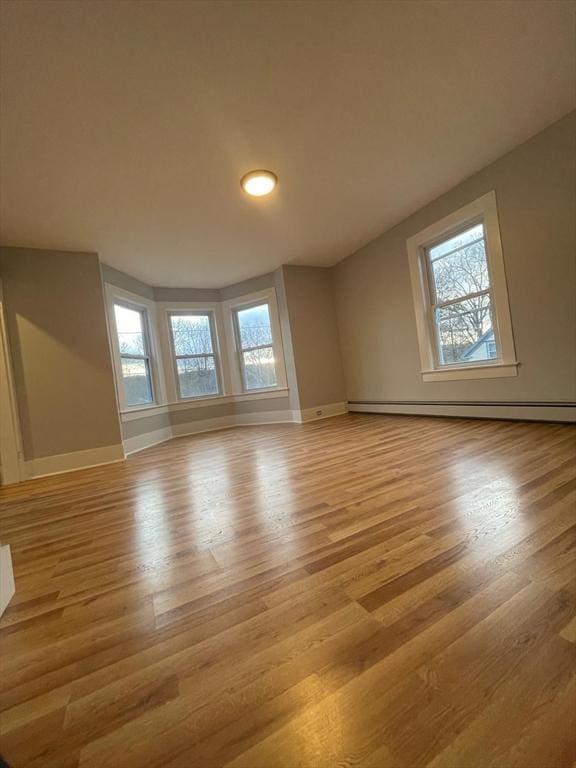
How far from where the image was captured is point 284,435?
164 inches

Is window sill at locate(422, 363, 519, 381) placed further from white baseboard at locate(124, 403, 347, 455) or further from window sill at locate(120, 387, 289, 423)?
window sill at locate(120, 387, 289, 423)

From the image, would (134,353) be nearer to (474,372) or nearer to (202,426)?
(202,426)

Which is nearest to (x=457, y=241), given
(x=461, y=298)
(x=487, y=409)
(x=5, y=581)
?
(x=461, y=298)

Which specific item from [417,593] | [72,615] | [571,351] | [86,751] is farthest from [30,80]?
[571,351]

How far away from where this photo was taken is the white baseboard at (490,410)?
286 centimetres

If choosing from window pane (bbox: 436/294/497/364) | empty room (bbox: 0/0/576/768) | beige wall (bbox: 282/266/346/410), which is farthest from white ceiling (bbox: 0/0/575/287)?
beige wall (bbox: 282/266/346/410)

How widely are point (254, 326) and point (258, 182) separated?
288 cm

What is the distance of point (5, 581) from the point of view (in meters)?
1.19

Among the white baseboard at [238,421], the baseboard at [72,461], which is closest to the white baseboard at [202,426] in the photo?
the white baseboard at [238,421]

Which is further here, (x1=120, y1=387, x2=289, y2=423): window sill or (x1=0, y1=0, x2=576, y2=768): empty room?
(x1=120, y1=387, x2=289, y2=423): window sill

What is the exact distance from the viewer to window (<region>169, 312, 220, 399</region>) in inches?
215

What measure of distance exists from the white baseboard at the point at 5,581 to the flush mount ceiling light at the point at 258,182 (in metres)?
3.05

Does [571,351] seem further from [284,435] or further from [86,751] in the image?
[86,751]

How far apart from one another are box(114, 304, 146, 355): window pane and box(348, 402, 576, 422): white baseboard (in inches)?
151
